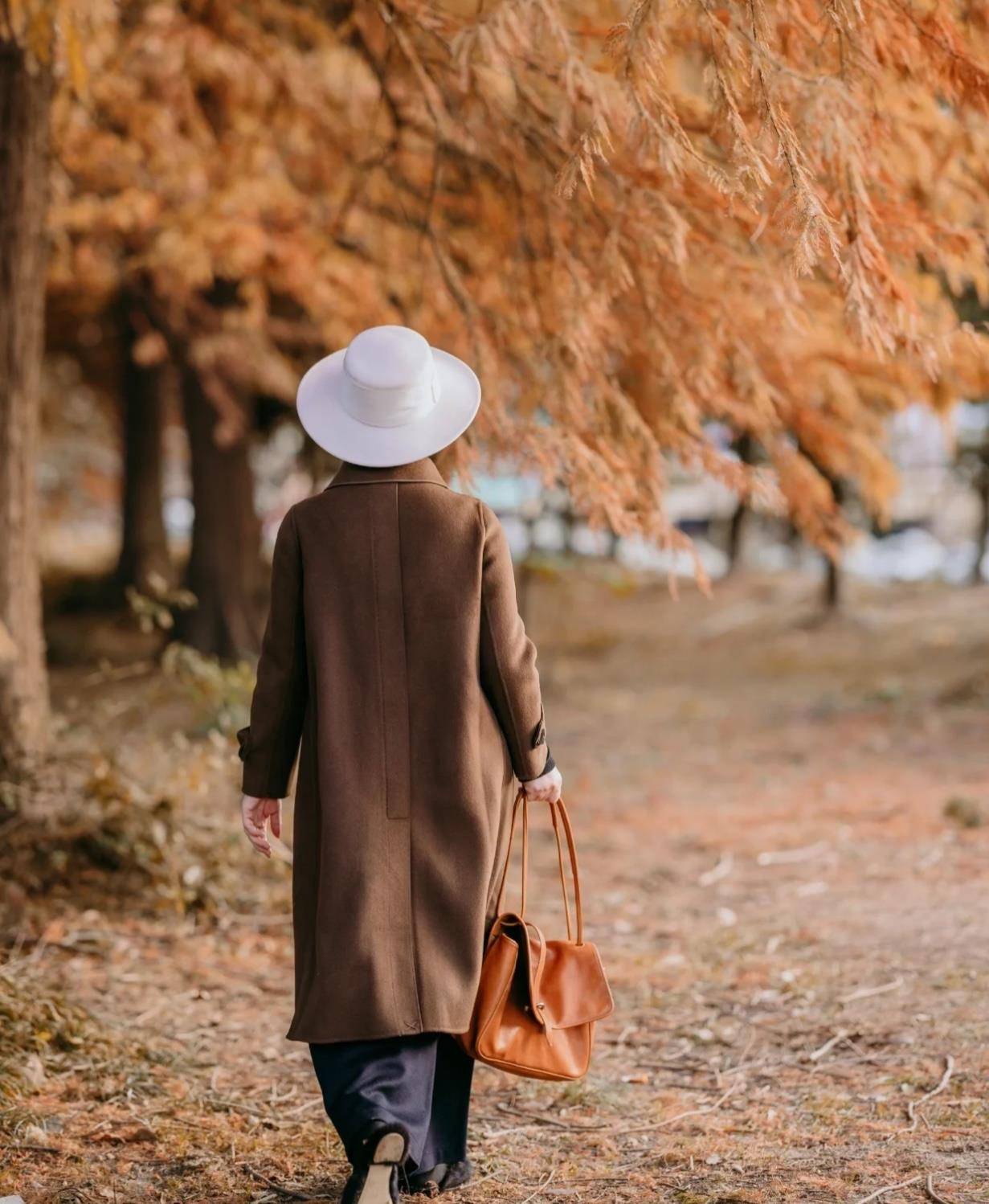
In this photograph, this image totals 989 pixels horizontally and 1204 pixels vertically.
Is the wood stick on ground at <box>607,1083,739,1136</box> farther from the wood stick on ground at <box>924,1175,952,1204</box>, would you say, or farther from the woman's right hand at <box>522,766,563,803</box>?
the woman's right hand at <box>522,766,563,803</box>

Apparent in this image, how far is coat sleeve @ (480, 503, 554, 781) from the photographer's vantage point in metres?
3.05

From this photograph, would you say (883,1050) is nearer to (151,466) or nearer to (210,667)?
(210,667)

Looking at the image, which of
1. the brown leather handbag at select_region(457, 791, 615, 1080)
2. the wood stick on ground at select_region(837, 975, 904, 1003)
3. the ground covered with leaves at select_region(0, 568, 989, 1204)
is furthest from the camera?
the wood stick on ground at select_region(837, 975, 904, 1003)

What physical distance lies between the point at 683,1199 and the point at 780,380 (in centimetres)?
334

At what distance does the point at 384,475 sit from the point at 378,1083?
4.29 feet

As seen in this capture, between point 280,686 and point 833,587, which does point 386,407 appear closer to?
point 280,686

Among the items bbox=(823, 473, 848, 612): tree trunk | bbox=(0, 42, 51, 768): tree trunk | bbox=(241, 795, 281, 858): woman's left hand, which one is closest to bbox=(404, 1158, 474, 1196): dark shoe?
bbox=(241, 795, 281, 858): woman's left hand

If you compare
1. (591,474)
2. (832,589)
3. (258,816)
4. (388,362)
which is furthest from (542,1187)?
(832,589)

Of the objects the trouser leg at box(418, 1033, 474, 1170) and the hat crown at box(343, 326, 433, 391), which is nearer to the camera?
the hat crown at box(343, 326, 433, 391)

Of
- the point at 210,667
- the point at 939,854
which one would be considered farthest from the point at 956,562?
the point at 210,667

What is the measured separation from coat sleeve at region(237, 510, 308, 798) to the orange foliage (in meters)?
1.24

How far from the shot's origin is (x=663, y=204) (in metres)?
4.21

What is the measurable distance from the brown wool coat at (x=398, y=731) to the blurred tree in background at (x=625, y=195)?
1099mm

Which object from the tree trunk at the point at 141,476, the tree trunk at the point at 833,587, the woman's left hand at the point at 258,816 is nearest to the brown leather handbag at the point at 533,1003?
the woman's left hand at the point at 258,816
